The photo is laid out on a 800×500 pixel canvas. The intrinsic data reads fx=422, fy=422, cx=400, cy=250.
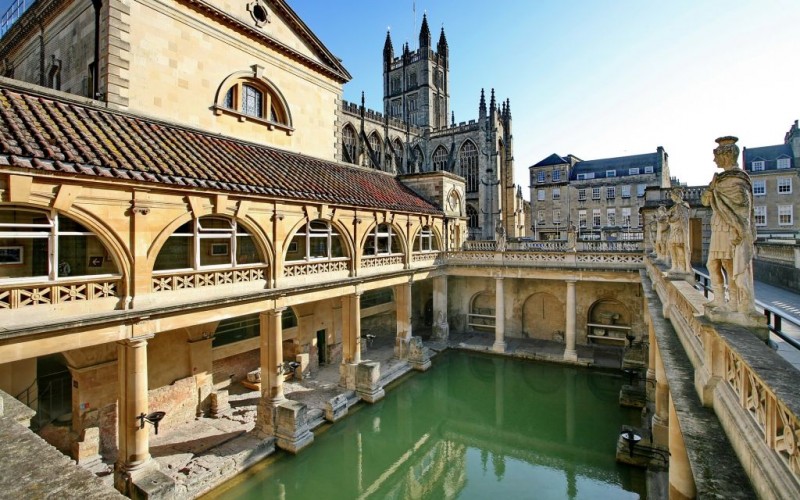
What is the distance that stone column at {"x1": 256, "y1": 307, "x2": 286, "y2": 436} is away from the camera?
1497cm

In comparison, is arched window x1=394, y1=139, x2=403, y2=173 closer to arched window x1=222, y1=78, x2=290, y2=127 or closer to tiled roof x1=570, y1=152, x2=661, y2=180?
tiled roof x1=570, y1=152, x2=661, y2=180

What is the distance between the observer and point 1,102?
1084 centimetres

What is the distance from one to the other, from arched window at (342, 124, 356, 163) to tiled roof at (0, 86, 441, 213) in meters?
26.7

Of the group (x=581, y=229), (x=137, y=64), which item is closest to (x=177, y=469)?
(x=137, y=64)

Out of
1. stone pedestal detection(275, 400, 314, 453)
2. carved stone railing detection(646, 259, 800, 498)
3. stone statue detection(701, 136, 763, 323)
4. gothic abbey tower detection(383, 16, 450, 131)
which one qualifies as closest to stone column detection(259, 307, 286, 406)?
stone pedestal detection(275, 400, 314, 453)

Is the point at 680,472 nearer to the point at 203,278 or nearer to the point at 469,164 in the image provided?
the point at 203,278

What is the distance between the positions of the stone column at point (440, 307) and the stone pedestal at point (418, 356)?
3969mm

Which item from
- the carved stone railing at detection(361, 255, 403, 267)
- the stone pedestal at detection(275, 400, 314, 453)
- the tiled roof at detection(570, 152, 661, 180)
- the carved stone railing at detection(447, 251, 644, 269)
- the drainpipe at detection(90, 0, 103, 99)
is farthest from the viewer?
the tiled roof at detection(570, 152, 661, 180)

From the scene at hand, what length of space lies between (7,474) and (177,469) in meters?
10.8

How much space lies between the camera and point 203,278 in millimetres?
12719

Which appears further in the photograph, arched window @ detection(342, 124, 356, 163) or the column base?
arched window @ detection(342, 124, 356, 163)

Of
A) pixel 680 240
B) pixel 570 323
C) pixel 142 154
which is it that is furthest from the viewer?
pixel 570 323

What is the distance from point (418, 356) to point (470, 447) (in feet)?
24.4

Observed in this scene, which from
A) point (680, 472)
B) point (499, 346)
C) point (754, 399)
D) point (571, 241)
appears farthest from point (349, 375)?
point (754, 399)
